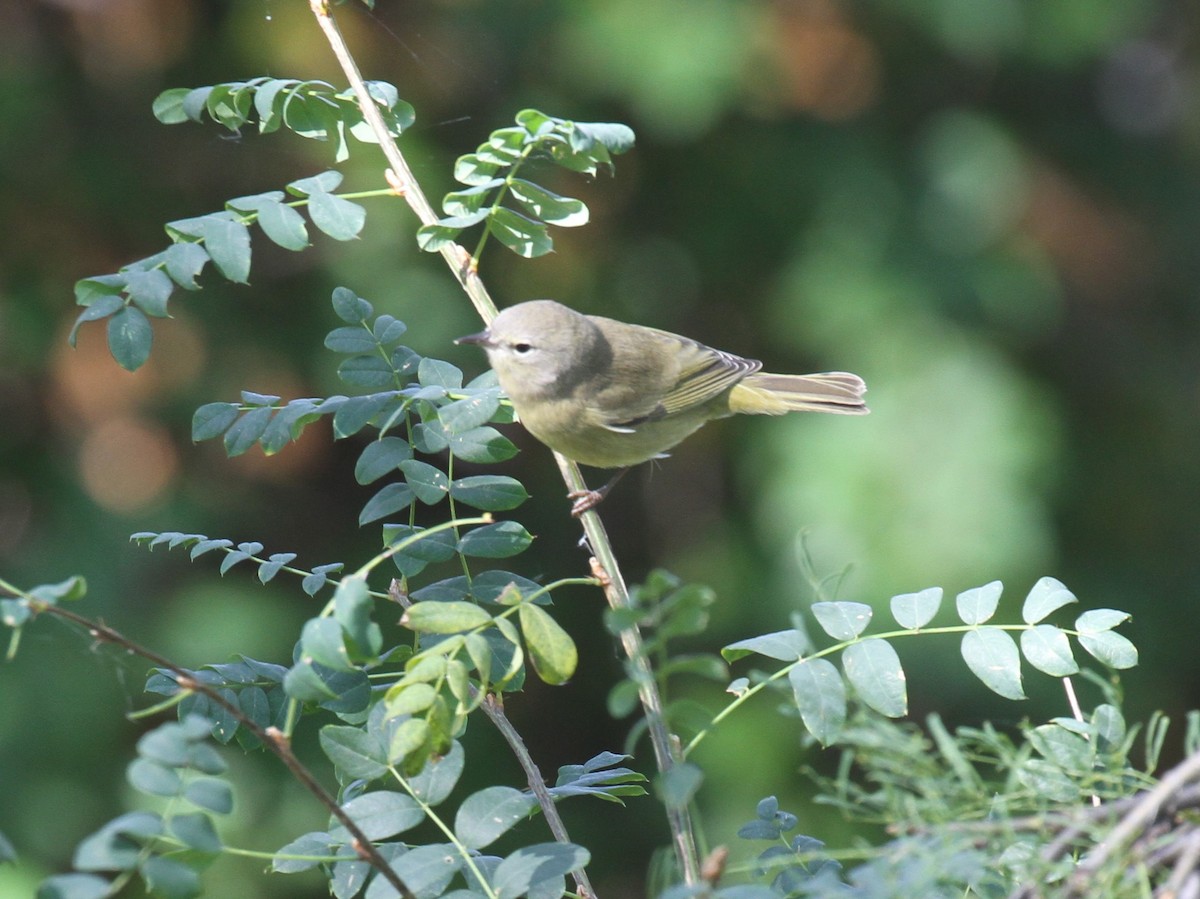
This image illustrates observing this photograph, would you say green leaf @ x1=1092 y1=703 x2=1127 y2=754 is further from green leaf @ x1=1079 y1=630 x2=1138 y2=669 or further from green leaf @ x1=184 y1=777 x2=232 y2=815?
green leaf @ x1=184 y1=777 x2=232 y2=815

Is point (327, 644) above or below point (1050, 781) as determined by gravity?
above

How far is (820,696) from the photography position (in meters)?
1.23

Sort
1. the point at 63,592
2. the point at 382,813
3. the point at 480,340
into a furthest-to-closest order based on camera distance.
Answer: the point at 480,340 < the point at 382,813 < the point at 63,592

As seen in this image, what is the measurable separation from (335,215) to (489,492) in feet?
1.20

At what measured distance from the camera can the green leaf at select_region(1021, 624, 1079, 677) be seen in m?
1.34

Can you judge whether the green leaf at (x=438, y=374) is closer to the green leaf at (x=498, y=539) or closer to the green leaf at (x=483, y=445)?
the green leaf at (x=483, y=445)

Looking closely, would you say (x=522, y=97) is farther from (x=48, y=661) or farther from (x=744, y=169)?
(x=48, y=661)

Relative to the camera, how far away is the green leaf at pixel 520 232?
1.56 m

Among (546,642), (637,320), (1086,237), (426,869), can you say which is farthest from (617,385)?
(1086,237)

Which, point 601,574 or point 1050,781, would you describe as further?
point 601,574

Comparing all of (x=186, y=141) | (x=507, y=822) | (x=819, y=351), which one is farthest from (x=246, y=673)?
(x=186, y=141)

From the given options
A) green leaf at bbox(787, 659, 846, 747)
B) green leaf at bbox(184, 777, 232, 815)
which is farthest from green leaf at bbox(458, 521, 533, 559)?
green leaf at bbox(184, 777, 232, 815)

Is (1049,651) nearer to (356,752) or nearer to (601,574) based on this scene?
(601,574)

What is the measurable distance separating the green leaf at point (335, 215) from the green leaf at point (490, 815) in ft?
2.05
